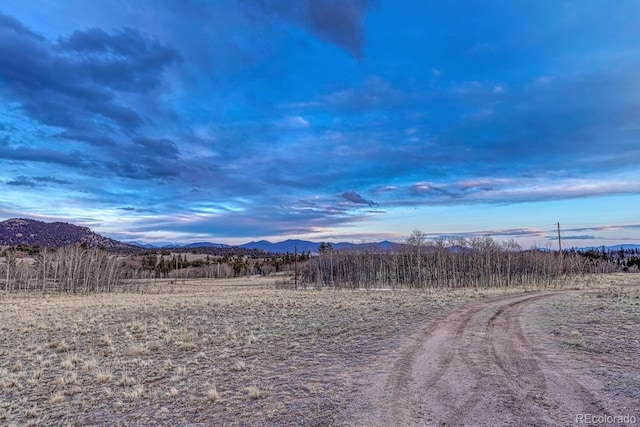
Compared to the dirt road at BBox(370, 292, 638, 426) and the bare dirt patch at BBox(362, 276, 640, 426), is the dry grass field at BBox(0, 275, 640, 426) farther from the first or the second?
the dirt road at BBox(370, 292, 638, 426)

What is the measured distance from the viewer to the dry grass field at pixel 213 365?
22.6ft

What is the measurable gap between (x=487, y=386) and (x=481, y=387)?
0.14 m

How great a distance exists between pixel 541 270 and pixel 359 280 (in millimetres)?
28602

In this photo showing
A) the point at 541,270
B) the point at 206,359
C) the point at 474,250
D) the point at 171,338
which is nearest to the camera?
the point at 206,359

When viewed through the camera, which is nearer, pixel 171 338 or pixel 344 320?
pixel 171 338

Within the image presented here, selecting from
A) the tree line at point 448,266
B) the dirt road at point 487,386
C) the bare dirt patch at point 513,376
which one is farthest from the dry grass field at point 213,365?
the tree line at point 448,266

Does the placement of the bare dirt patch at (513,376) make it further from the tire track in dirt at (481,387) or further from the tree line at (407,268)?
the tree line at (407,268)

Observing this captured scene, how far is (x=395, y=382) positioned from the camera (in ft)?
25.1

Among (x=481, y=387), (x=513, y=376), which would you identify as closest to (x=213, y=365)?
(x=481, y=387)

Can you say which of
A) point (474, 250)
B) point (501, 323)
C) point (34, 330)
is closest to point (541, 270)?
point (474, 250)

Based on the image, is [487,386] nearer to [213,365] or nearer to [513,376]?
[513,376]

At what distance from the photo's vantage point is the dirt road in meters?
5.86

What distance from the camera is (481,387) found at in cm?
713

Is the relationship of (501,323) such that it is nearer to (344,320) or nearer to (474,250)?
(344,320)
